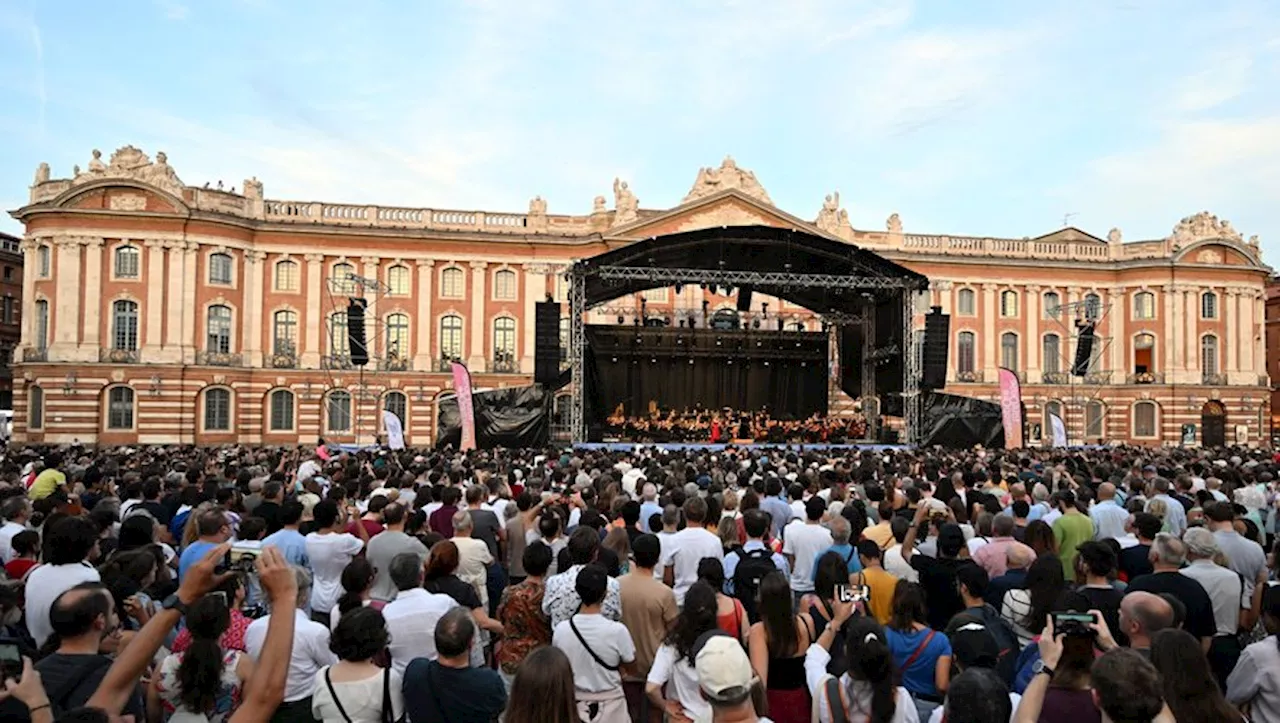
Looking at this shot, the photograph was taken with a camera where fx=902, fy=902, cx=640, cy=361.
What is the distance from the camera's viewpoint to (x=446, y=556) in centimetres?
654

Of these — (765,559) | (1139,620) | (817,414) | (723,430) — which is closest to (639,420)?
(723,430)

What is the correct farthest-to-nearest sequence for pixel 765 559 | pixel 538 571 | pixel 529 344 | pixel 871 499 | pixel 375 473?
pixel 529 344, pixel 375 473, pixel 871 499, pixel 765 559, pixel 538 571

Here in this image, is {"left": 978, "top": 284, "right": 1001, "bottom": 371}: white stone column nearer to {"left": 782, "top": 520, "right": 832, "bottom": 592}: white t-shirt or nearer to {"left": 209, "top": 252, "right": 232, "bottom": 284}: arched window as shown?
{"left": 209, "top": 252, "right": 232, "bottom": 284}: arched window

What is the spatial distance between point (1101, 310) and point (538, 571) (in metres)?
54.1

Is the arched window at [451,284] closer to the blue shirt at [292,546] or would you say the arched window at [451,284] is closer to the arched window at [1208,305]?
the blue shirt at [292,546]

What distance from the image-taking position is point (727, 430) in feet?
122

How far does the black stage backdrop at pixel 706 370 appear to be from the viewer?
39844mm

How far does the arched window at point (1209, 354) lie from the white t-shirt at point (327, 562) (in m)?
56.8

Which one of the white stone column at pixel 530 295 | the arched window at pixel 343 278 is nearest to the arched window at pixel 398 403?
the arched window at pixel 343 278

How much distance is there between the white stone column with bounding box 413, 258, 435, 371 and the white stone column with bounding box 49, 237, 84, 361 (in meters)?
15.4

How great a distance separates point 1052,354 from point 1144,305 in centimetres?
625

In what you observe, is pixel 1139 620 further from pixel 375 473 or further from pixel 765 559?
pixel 375 473

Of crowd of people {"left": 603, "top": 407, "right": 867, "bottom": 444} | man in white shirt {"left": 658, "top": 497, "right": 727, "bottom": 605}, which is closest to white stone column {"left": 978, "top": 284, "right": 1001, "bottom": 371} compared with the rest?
crowd of people {"left": 603, "top": 407, "right": 867, "bottom": 444}

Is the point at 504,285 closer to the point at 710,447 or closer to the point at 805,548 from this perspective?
the point at 710,447
